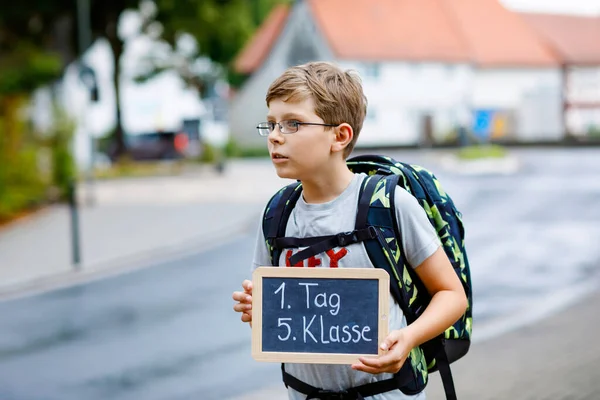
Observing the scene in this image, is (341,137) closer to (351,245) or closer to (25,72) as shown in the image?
(351,245)

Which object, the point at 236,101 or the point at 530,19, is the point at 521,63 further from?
the point at 236,101

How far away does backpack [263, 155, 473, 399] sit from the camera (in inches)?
105

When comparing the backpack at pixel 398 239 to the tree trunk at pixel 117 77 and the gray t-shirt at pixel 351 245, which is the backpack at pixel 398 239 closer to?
the gray t-shirt at pixel 351 245

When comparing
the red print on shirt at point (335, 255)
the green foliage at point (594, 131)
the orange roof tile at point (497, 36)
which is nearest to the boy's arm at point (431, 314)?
the red print on shirt at point (335, 255)

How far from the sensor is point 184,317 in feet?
31.0

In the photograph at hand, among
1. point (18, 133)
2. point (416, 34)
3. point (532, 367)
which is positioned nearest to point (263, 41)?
point (416, 34)

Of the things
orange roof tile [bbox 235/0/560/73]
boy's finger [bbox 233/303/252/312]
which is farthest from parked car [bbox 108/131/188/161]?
boy's finger [bbox 233/303/252/312]

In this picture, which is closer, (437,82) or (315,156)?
(315,156)

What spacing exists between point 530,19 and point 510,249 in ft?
207

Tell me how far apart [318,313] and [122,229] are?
15082 millimetres

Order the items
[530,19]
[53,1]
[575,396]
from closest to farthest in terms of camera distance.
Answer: [575,396]
[53,1]
[530,19]

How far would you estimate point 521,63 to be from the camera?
65.8 meters

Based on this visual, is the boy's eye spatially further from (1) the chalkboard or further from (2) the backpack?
(1) the chalkboard

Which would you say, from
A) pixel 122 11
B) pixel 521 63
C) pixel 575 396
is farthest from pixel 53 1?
pixel 521 63
